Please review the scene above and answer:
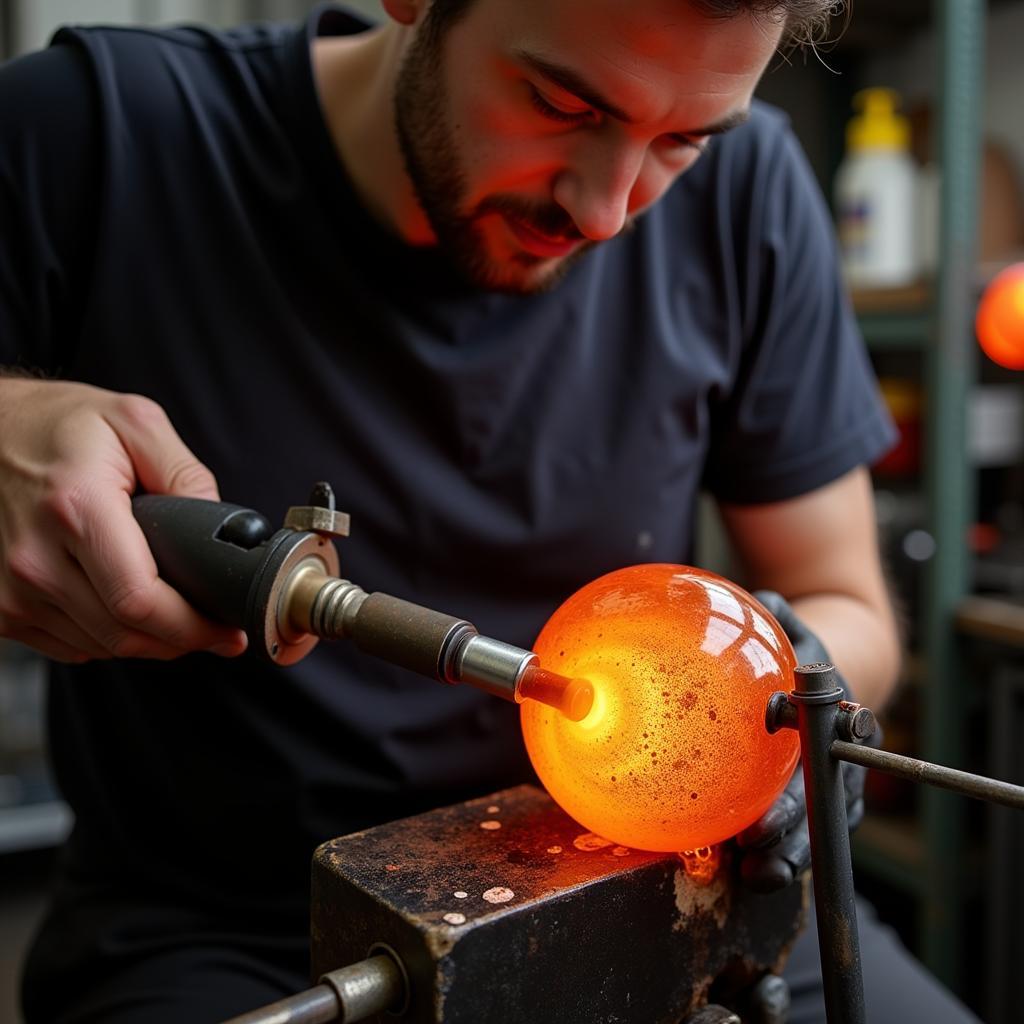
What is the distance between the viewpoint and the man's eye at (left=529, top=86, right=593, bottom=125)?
75cm

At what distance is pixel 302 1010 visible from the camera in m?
0.51

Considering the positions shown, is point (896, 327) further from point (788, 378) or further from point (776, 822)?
point (776, 822)

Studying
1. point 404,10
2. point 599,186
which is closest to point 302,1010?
point 599,186

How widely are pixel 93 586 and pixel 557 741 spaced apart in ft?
1.07

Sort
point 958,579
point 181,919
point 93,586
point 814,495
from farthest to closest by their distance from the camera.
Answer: point 958,579
point 814,495
point 181,919
point 93,586

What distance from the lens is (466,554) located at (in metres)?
1.04

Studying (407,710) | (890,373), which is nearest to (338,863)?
(407,710)

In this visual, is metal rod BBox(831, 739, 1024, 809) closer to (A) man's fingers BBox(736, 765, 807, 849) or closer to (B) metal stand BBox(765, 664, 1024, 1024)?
(B) metal stand BBox(765, 664, 1024, 1024)

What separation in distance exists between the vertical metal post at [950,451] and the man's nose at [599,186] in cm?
103

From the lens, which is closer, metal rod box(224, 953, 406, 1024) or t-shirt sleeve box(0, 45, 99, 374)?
metal rod box(224, 953, 406, 1024)

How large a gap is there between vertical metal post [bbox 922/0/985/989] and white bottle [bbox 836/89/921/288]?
0.18m

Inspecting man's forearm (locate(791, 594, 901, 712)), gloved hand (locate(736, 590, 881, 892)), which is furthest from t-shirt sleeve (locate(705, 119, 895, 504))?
gloved hand (locate(736, 590, 881, 892))

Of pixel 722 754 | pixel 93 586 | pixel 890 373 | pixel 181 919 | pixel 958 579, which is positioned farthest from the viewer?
pixel 890 373

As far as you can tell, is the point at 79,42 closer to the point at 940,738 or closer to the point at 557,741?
the point at 557,741
